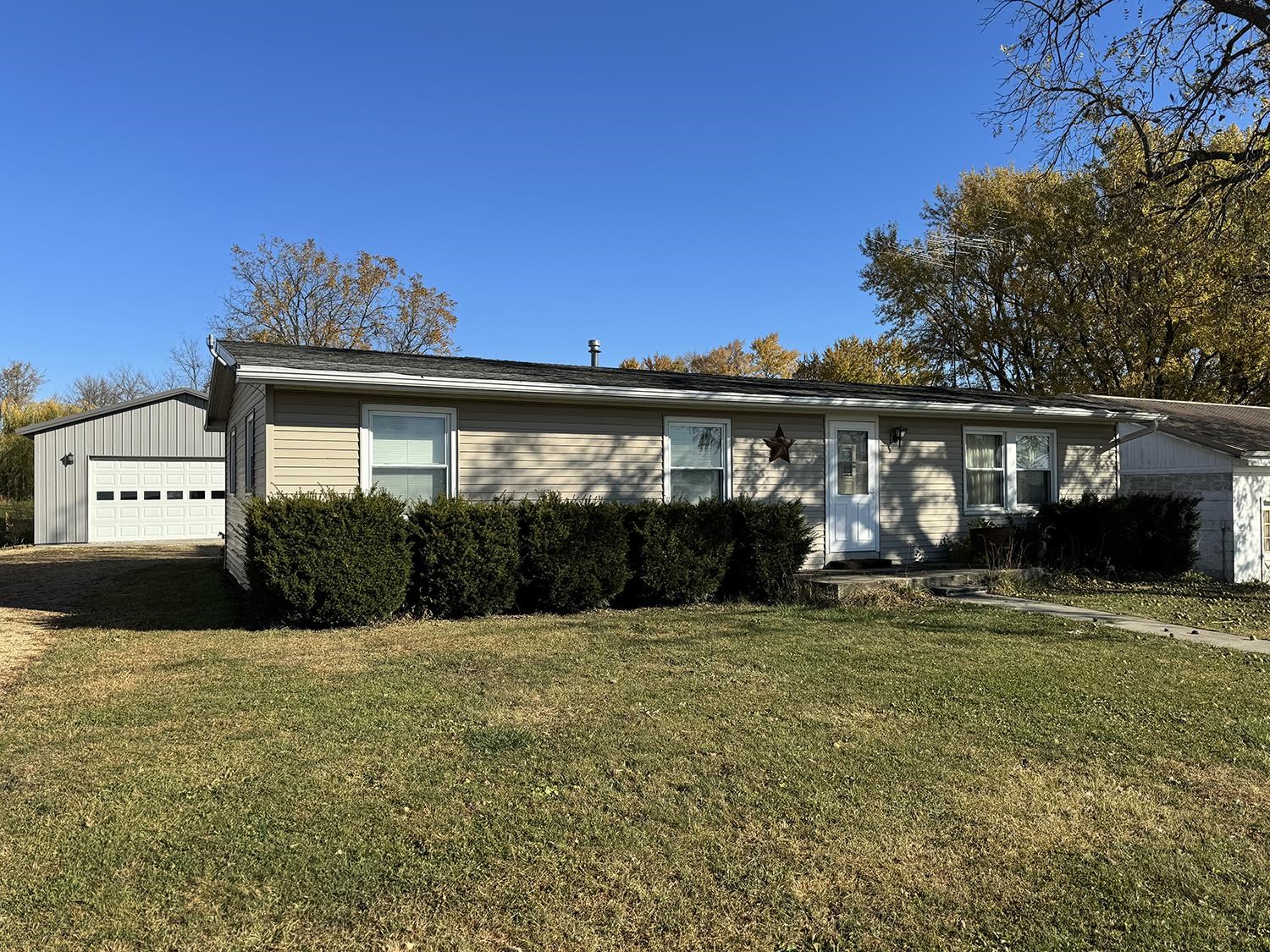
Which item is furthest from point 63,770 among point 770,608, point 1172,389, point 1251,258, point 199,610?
point 1172,389

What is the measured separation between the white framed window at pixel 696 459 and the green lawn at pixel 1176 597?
4.12m

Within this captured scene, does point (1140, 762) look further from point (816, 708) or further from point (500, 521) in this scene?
point (500, 521)

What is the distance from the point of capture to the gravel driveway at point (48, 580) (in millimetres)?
7543

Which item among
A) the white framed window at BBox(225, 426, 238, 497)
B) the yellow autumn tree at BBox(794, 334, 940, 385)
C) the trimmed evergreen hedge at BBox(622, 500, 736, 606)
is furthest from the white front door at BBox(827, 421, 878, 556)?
the yellow autumn tree at BBox(794, 334, 940, 385)

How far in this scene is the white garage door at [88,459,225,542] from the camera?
21469mm

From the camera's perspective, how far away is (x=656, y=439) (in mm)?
10898

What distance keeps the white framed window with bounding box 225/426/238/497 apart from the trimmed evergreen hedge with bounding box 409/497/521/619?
5.94 metres

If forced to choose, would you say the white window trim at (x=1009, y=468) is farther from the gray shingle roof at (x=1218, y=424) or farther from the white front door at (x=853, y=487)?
the gray shingle roof at (x=1218, y=424)

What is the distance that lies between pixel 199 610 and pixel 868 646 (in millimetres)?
7306

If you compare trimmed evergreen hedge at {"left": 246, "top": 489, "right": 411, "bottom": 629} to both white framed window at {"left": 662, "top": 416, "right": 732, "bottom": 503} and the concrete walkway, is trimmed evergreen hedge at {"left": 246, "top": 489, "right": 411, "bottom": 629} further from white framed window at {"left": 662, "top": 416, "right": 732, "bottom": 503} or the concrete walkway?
the concrete walkway

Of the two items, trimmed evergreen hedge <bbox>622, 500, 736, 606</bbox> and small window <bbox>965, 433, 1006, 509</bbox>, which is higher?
small window <bbox>965, 433, 1006, 509</bbox>

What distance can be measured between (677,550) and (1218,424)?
1213cm

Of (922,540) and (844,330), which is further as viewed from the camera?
(844,330)

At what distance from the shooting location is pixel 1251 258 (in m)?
18.8
